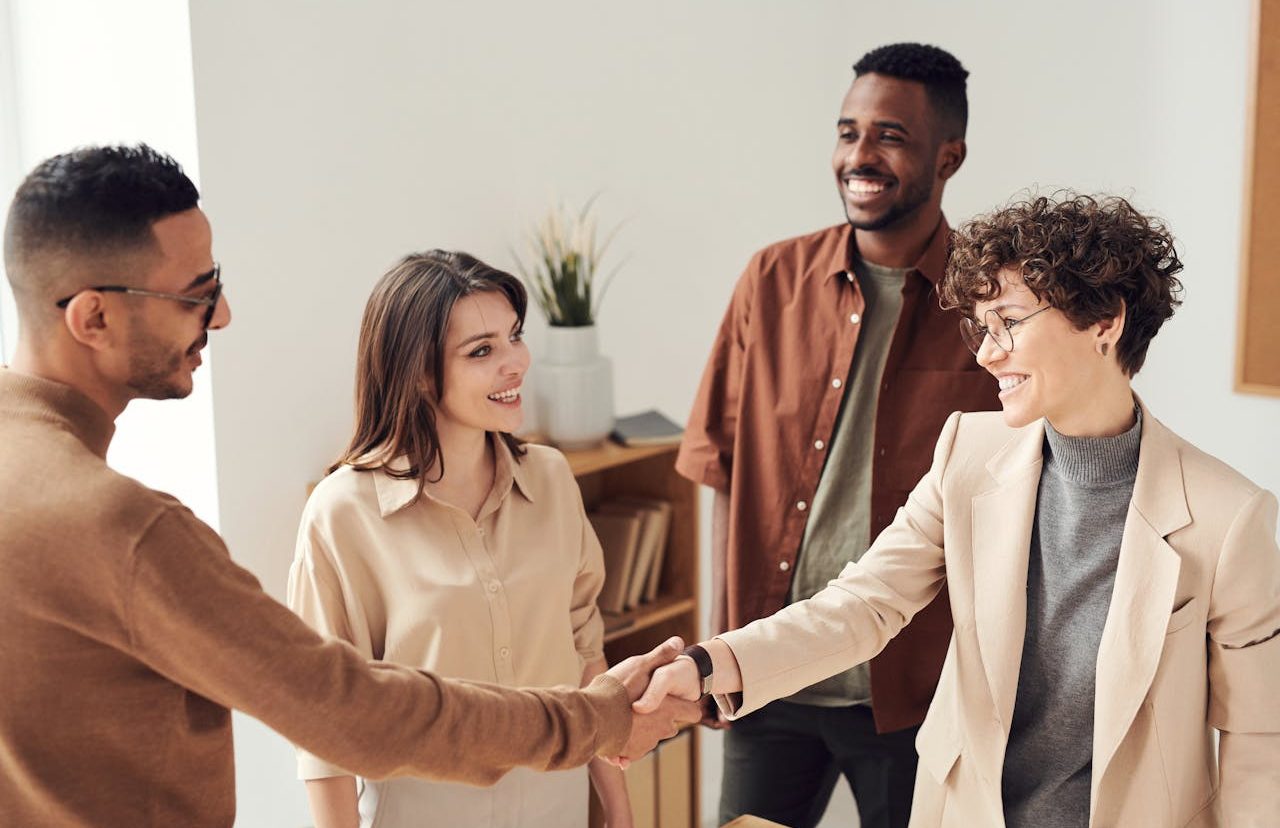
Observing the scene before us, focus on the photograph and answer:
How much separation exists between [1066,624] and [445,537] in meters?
0.98

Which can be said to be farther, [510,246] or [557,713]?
[510,246]

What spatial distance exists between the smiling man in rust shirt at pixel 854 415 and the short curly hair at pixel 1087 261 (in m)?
0.59

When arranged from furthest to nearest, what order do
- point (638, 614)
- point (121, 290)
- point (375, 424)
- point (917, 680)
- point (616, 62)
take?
1. point (616, 62)
2. point (638, 614)
3. point (917, 680)
4. point (375, 424)
5. point (121, 290)

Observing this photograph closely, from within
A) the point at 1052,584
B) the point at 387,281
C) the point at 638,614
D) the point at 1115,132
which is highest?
the point at 1115,132

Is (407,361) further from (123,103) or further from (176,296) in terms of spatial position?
(123,103)

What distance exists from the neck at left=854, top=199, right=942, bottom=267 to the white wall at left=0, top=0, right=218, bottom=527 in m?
1.39

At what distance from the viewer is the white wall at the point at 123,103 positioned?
268 centimetres

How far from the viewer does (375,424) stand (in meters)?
2.21

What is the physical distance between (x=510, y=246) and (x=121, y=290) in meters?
1.92

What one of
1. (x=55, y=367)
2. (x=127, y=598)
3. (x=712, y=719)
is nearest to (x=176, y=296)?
(x=55, y=367)

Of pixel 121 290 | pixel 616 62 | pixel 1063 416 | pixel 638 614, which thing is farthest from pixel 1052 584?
pixel 616 62

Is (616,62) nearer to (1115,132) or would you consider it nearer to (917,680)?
(1115,132)

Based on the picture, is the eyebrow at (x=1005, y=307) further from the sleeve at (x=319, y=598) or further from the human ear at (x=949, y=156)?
the sleeve at (x=319, y=598)

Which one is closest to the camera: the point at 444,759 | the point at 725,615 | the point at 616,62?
the point at 444,759
